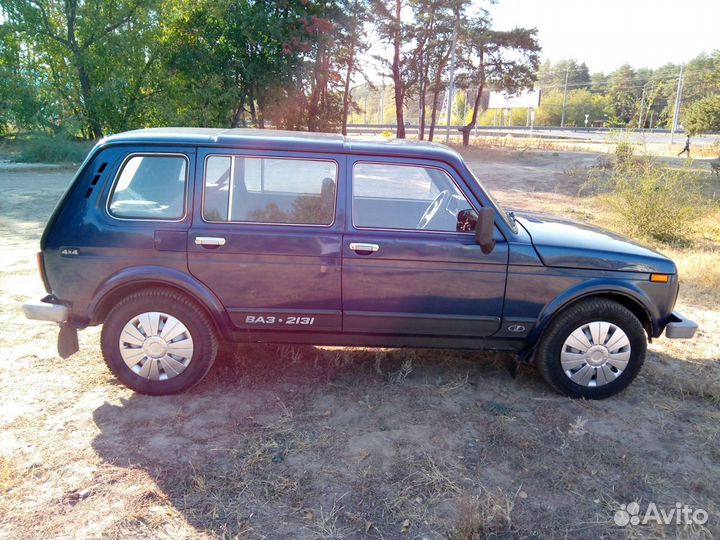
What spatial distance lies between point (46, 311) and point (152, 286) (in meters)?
0.74

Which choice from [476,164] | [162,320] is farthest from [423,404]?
[476,164]

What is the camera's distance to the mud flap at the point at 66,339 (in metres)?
3.91

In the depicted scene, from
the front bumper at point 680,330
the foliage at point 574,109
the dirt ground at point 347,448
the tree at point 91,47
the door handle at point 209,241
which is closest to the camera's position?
the dirt ground at point 347,448

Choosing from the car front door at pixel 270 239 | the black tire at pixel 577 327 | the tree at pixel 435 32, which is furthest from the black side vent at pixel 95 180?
the tree at pixel 435 32

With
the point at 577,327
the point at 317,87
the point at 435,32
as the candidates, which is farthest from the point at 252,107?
the point at 577,327

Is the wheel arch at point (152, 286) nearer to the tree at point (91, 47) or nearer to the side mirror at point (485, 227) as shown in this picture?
the side mirror at point (485, 227)

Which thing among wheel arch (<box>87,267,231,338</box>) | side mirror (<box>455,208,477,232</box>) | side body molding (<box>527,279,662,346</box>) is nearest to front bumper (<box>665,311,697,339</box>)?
side body molding (<box>527,279,662,346</box>)

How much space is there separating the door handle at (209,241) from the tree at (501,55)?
2786 centimetres

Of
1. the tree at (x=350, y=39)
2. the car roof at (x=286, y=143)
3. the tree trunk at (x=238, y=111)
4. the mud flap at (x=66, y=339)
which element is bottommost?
the mud flap at (x=66, y=339)

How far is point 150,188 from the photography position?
3.86m

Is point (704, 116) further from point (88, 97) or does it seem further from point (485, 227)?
point (485, 227)

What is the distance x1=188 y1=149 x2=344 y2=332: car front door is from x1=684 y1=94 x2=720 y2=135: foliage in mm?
31840

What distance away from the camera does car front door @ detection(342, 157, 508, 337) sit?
3.79 m

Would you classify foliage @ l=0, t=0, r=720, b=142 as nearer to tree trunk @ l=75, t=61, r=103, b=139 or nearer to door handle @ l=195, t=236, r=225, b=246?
tree trunk @ l=75, t=61, r=103, b=139
